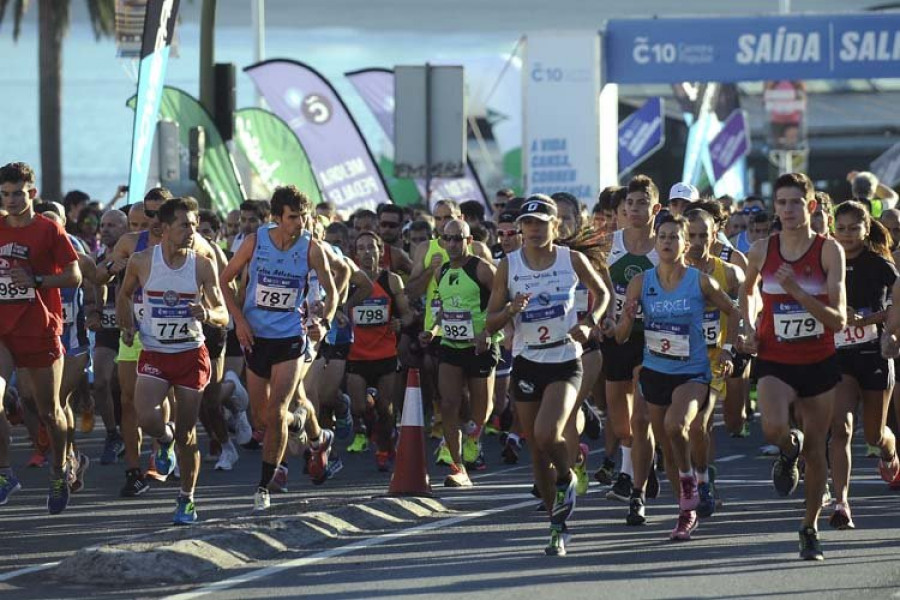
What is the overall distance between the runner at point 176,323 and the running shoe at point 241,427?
3622 millimetres

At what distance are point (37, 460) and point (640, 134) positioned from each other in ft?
68.7

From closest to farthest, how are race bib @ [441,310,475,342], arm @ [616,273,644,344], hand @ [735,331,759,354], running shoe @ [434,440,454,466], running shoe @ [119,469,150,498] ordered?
hand @ [735,331,759,354] → arm @ [616,273,644,344] → running shoe @ [119,469,150,498] → race bib @ [441,310,475,342] → running shoe @ [434,440,454,466]

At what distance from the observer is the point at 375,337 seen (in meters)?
15.5

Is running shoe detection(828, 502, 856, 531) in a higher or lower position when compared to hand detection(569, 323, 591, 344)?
lower

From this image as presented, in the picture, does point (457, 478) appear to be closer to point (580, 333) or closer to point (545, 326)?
point (545, 326)

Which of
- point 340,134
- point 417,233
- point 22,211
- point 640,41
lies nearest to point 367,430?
point 417,233

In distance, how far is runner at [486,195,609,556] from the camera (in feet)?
34.7

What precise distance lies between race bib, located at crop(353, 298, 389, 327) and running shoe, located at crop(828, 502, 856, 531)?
5292 millimetres

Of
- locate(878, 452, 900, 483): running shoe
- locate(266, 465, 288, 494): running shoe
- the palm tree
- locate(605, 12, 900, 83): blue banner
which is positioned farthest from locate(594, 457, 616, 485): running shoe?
the palm tree

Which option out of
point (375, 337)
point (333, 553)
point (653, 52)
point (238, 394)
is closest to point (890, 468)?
point (333, 553)

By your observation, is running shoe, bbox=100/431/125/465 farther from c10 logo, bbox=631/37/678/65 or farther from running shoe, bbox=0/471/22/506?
c10 logo, bbox=631/37/678/65

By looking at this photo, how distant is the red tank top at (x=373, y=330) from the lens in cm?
1551

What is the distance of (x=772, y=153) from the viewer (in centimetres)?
4806

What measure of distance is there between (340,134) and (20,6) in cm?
1124
